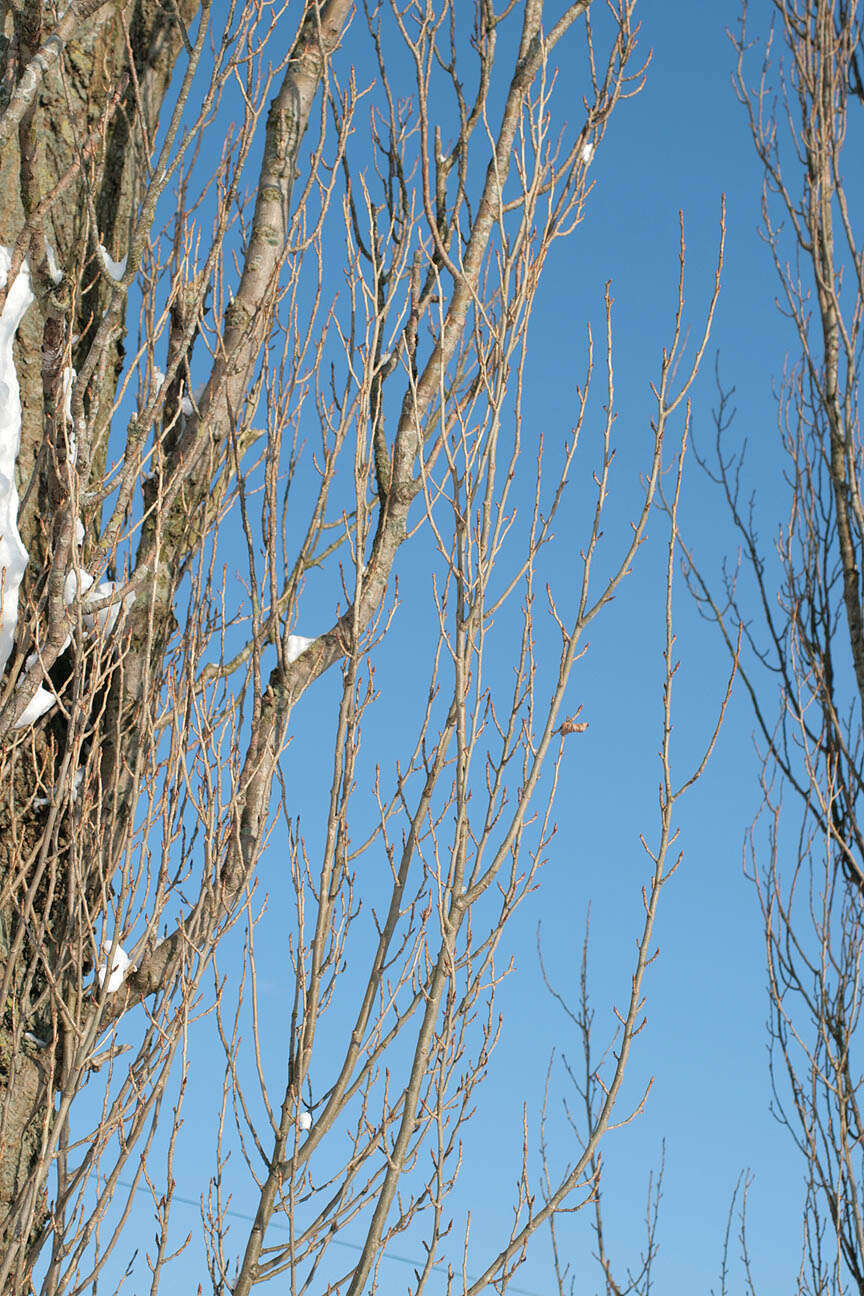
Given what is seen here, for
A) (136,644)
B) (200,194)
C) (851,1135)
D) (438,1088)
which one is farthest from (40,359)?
(851,1135)

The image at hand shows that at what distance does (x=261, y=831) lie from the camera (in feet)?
8.66

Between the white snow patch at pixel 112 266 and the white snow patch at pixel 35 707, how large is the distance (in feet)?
3.78

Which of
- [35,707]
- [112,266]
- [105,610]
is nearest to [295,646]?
[105,610]

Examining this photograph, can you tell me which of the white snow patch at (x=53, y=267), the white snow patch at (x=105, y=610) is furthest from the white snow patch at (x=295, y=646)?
the white snow patch at (x=53, y=267)

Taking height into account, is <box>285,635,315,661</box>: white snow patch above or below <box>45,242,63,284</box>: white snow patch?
below

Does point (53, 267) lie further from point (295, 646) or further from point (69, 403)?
point (295, 646)

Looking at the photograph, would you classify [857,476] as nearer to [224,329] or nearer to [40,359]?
[224,329]

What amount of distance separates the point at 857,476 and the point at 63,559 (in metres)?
2.79

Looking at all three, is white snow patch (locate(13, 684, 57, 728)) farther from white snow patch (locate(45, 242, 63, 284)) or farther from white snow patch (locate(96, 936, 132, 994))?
white snow patch (locate(45, 242, 63, 284))

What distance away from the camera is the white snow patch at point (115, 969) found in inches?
106

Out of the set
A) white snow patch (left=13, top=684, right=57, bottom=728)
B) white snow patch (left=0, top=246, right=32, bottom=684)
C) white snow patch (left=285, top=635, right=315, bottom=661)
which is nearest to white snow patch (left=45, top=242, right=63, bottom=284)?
white snow patch (left=0, top=246, right=32, bottom=684)

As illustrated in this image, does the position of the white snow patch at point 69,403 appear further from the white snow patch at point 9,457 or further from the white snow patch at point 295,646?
the white snow patch at point 295,646

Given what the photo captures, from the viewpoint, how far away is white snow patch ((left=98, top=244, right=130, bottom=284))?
10.4ft

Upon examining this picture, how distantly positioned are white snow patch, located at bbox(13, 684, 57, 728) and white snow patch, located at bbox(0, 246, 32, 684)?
4.7 inches
